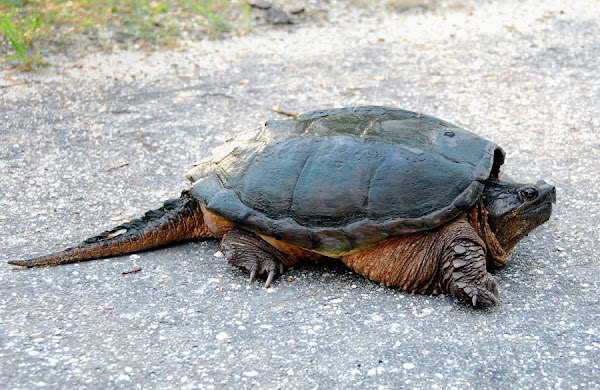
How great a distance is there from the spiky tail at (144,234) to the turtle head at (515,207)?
1537 millimetres

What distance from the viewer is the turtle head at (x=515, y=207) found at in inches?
119

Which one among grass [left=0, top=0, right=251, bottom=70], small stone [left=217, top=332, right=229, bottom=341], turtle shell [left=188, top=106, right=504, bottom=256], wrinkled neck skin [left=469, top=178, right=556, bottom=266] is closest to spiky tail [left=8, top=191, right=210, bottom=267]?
turtle shell [left=188, top=106, right=504, bottom=256]

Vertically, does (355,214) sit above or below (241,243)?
above

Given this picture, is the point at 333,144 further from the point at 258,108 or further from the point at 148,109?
the point at 148,109

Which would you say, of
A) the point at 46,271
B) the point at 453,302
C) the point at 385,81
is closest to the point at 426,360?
the point at 453,302

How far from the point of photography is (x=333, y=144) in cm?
316

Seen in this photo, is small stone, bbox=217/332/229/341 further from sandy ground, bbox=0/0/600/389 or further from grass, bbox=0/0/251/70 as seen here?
grass, bbox=0/0/251/70

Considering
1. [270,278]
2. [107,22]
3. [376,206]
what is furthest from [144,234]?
[107,22]

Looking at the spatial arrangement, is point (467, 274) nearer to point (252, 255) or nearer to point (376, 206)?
point (376, 206)

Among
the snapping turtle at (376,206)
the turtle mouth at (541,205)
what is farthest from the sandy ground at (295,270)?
the turtle mouth at (541,205)

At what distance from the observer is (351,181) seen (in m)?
3.05

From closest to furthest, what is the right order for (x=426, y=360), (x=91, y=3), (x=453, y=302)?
(x=426, y=360)
(x=453, y=302)
(x=91, y=3)

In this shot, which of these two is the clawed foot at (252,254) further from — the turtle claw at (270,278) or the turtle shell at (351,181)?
the turtle shell at (351,181)

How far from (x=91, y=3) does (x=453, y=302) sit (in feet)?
18.3
